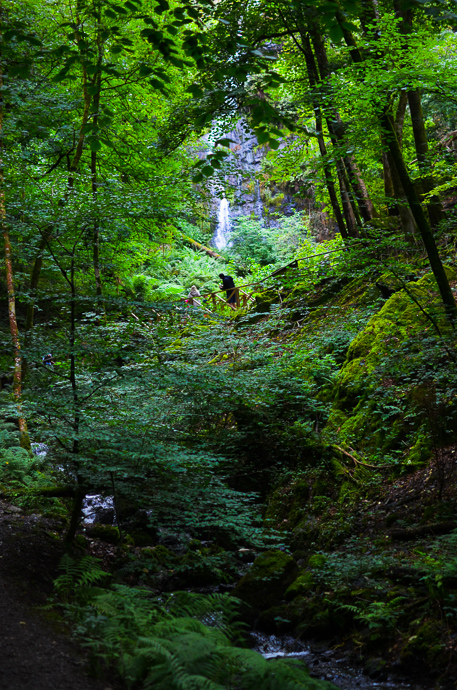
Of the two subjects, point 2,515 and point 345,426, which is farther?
point 345,426

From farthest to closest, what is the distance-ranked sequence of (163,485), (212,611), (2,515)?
(2,515) < (163,485) < (212,611)

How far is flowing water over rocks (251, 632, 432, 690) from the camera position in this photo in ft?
11.7

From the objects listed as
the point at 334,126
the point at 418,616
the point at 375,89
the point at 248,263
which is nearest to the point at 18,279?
the point at 334,126

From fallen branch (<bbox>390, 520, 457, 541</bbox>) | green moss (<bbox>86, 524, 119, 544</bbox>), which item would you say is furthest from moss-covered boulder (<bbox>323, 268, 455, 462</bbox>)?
green moss (<bbox>86, 524, 119, 544</bbox>)

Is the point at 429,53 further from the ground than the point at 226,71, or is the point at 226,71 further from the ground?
the point at 429,53

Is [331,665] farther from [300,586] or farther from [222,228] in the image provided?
[222,228]

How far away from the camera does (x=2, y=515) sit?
5.65 meters

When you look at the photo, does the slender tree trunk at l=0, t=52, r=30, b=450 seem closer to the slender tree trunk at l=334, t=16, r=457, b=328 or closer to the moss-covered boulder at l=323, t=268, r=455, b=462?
the moss-covered boulder at l=323, t=268, r=455, b=462

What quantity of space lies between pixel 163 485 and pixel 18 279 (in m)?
5.20

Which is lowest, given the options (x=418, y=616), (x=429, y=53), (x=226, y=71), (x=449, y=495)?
(x=418, y=616)

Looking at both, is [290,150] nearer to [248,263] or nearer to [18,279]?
[18,279]

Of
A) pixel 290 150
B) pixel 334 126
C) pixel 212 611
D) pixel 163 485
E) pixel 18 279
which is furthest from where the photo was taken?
pixel 290 150

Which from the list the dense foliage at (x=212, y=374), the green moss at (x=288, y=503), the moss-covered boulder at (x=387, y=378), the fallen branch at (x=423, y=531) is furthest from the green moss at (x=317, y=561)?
the moss-covered boulder at (x=387, y=378)

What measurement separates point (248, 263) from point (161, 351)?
20039mm
